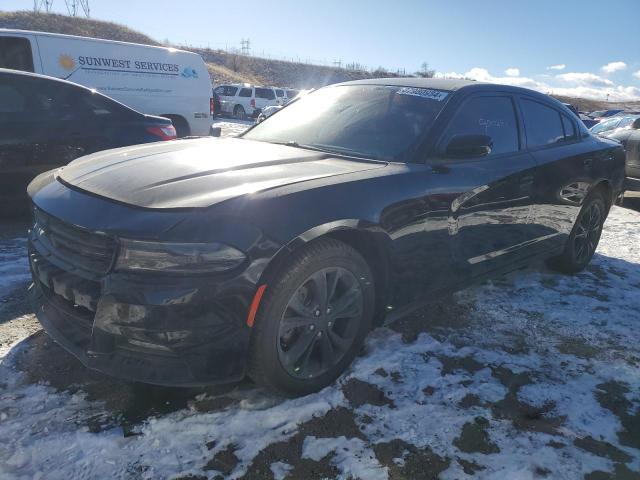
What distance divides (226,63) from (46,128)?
59.1m

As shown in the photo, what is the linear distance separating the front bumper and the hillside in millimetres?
45285

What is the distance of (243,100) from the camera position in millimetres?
24062

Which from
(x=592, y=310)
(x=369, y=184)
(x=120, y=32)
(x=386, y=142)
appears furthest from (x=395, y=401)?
(x=120, y=32)

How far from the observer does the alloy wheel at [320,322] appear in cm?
238

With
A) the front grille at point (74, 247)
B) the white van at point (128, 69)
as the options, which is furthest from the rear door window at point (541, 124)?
the white van at point (128, 69)

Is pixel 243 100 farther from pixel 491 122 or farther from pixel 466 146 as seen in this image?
pixel 466 146

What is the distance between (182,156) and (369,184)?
41.5 inches

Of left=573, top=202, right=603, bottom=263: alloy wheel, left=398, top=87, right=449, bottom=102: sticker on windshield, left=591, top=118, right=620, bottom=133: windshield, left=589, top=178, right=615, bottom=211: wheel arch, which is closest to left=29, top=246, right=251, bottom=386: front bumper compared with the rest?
left=398, top=87, right=449, bottom=102: sticker on windshield

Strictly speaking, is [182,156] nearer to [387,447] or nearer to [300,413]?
[300,413]

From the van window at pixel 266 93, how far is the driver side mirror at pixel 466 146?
22747mm

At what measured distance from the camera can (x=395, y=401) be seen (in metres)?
2.52

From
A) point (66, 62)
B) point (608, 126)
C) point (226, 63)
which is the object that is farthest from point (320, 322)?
point (226, 63)

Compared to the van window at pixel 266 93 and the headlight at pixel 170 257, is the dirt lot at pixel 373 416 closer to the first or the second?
the headlight at pixel 170 257

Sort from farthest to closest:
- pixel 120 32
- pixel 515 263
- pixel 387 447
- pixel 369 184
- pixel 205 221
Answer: pixel 120 32 < pixel 515 263 < pixel 369 184 < pixel 387 447 < pixel 205 221
